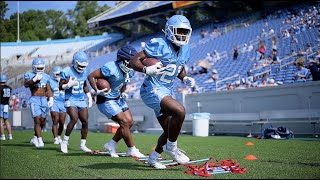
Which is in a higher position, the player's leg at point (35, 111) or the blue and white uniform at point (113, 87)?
the blue and white uniform at point (113, 87)

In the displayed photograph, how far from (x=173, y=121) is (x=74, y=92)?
14.7 ft

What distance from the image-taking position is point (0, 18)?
1091 cm

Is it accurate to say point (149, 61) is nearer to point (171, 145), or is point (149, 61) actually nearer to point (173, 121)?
point (173, 121)

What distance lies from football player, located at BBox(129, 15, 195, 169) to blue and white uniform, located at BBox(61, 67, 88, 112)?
383 cm

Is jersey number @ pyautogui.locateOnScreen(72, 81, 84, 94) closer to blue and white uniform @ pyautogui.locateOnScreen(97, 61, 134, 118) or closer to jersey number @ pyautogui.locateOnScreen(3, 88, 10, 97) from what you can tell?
blue and white uniform @ pyautogui.locateOnScreen(97, 61, 134, 118)

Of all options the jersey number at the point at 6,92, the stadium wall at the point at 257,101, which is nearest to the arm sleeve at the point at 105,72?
the jersey number at the point at 6,92

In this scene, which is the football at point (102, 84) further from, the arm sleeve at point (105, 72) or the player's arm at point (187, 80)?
the player's arm at point (187, 80)

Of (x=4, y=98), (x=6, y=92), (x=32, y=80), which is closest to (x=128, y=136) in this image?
(x=32, y=80)

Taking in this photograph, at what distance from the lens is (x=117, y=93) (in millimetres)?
8391

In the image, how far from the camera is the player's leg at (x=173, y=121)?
19.0 ft

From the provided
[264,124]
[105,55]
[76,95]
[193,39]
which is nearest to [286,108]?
[264,124]

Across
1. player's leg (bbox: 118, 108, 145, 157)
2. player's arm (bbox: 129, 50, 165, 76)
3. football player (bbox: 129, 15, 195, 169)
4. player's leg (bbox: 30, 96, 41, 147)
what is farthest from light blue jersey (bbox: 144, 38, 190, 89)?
player's leg (bbox: 30, 96, 41, 147)

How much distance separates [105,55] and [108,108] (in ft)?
110

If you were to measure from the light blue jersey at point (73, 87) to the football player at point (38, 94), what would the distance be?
1.23 m
